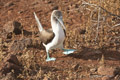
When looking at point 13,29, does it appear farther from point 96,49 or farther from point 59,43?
point 96,49

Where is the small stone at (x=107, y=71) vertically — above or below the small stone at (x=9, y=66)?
below

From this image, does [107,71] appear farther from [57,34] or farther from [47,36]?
[47,36]

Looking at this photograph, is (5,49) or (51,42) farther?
(5,49)

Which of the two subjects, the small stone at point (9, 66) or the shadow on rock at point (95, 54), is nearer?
the small stone at point (9, 66)

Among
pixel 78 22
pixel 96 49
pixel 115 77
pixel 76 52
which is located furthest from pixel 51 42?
pixel 78 22

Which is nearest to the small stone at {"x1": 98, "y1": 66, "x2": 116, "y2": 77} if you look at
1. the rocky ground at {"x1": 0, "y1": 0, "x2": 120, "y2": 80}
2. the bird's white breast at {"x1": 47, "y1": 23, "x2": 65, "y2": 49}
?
the rocky ground at {"x1": 0, "y1": 0, "x2": 120, "y2": 80}

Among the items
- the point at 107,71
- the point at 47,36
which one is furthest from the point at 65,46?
the point at 107,71

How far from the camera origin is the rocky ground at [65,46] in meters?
4.75

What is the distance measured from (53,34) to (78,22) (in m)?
2.16

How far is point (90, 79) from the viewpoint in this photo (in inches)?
184

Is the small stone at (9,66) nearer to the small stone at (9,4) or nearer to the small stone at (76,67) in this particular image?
the small stone at (76,67)

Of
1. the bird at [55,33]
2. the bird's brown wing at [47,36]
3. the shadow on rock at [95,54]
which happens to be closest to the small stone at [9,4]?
the bird's brown wing at [47,36]

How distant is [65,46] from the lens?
605 centimetres

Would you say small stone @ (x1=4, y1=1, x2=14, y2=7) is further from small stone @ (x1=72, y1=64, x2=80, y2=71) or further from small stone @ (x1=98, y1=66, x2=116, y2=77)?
small stone @ (x1=98, y1=66, x2=116, y2=77)
